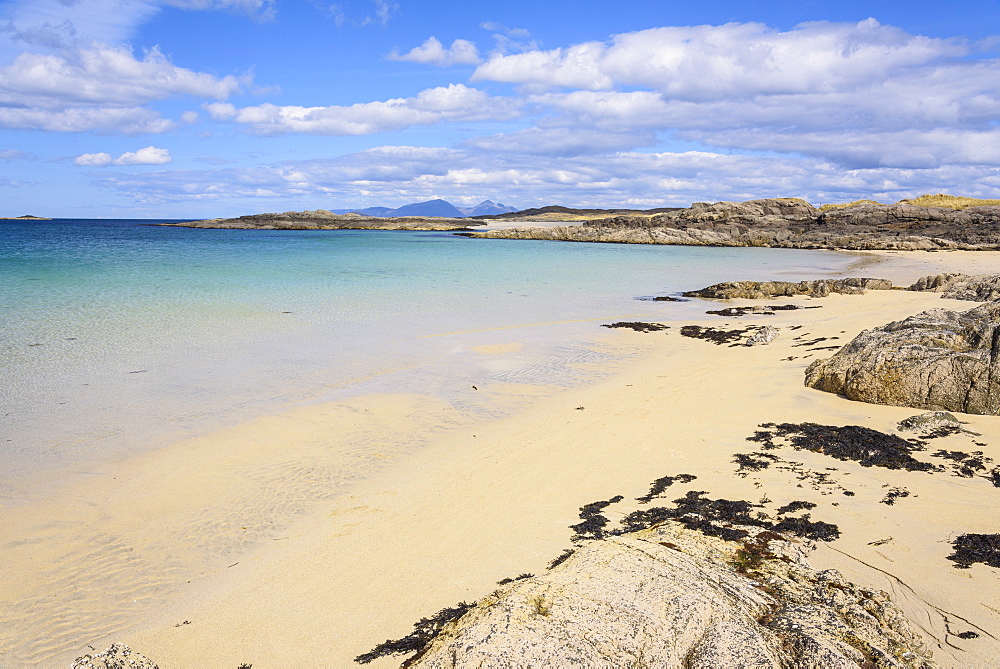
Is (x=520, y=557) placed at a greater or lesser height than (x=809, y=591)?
lesser

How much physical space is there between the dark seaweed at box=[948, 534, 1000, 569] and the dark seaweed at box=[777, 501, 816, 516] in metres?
0.89

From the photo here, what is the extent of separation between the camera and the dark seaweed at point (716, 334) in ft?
40.5

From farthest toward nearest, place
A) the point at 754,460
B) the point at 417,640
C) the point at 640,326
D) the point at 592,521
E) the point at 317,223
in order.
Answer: the point at 317,223, the point at 640,326, the point at 754,460, the point at 592,521, the point at 417,640

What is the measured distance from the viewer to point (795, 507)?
14.5 feet

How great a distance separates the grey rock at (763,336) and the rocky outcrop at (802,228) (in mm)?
42009

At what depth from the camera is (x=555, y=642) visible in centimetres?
249

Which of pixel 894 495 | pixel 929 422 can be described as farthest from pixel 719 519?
pixel 929 422

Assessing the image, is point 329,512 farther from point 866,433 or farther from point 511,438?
point 866,433

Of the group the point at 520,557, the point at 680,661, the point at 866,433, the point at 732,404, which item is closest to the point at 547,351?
the point at 732,404

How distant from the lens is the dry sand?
3.50 meters

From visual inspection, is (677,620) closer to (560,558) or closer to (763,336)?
(560,558)

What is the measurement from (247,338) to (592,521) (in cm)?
1089

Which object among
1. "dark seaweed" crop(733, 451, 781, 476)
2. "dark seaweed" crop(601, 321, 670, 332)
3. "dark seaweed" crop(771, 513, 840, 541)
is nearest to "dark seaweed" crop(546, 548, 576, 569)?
"dark seaweed" crop(771, 513, 840, 541)

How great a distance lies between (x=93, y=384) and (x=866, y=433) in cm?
1093
